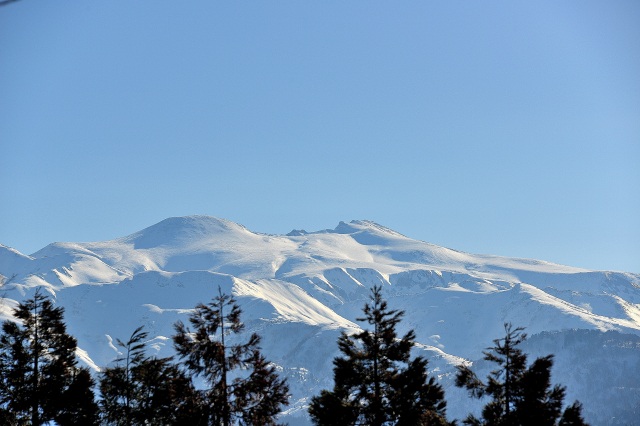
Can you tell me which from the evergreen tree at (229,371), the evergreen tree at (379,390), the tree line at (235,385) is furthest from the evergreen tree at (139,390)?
the evergreen tree at (379,390)

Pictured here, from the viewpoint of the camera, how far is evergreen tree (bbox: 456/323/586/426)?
1554 inches

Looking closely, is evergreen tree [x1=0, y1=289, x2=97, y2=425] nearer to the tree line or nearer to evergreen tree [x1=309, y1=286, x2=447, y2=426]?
the tree line

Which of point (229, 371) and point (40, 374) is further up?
point (40, 374)

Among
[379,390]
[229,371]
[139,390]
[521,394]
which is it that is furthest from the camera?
[139,390]

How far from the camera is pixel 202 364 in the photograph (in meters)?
39.2

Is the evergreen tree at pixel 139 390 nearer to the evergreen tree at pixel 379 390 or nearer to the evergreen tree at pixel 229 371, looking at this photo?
the evergreen tree at pixel 229 371

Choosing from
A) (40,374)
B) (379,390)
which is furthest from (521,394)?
(40,374)

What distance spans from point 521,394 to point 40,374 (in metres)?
23.6

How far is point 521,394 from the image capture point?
39.9m

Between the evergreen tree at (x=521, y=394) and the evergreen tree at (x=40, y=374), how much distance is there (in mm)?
20069

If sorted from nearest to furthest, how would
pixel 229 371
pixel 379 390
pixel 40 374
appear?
1. pixel 229 371
2. pixel 379 390
3. pixel 40 374

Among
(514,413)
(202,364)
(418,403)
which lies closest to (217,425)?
(202,364)

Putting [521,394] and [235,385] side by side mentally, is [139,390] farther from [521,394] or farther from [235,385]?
[521,394]

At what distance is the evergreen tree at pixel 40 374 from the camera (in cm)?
4647
